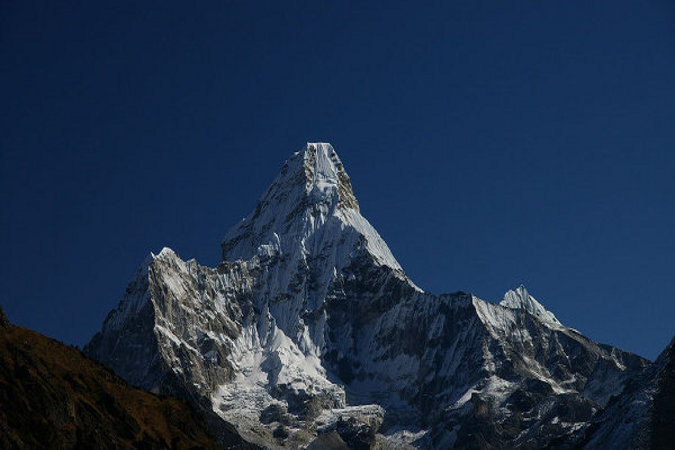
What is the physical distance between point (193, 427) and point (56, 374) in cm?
2147

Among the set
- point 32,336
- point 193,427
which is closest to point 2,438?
point 32,336

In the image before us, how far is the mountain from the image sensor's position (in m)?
124

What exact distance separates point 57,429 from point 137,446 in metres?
13.9

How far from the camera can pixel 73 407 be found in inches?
5157

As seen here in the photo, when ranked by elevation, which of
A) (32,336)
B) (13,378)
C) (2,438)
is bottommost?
(2,438)

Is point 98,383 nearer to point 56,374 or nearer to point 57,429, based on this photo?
point 56,374

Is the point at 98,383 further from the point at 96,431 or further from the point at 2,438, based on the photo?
the point at 2,438

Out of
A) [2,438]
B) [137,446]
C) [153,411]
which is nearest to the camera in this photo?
[2,438]

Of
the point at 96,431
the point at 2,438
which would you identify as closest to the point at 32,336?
the point at 96,431

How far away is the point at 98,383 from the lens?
14288 centimetres

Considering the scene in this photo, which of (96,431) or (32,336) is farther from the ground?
(32,336)

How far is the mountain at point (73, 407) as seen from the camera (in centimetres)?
12431

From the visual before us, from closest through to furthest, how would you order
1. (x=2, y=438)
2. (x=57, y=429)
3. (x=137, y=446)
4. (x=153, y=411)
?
(x=2, y=438) → (x=57, y=429) → (x=137, y=446) → (x=153, y=411)

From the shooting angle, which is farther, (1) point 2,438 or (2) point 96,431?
(2) point 96,431
